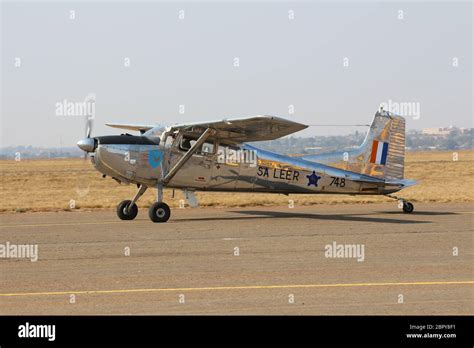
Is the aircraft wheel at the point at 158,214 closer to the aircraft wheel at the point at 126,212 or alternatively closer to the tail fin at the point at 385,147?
the aircraft wheel at the point at 126,212

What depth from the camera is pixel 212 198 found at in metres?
28.6

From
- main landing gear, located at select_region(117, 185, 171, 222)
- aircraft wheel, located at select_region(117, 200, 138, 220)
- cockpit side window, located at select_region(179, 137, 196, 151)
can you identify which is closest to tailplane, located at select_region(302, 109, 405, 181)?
cockpit side window, located at select_region(179, 137, 196, 151)

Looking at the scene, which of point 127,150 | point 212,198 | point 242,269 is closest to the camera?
point 242,269

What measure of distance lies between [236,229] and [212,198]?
10.7 metres

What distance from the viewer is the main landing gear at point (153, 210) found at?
19.5 metres

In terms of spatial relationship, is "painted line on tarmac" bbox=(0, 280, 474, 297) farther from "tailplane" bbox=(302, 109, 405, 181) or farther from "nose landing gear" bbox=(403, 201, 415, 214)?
"tailplane" bbox=(302, 109, 405, 181)

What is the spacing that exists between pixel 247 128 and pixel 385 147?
16.3 ft

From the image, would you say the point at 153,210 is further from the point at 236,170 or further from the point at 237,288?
the point at 237,288

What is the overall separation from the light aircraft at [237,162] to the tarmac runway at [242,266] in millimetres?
1104

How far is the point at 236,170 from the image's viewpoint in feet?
69.3

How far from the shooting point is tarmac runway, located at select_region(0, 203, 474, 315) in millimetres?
9148

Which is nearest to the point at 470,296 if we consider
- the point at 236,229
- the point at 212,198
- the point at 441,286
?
the point at 441,286
